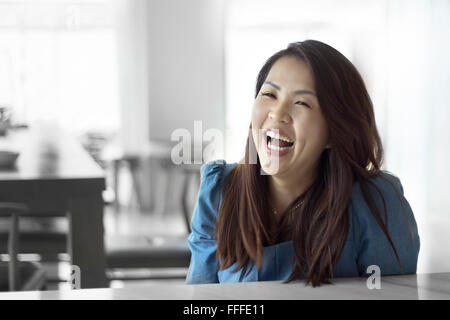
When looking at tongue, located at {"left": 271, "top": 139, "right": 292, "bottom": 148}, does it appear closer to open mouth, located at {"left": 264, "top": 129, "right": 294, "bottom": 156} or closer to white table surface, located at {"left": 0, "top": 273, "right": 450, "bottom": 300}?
open mouth, located at {"left": 264, "top": 129, "right": 294, "bottom": 156}

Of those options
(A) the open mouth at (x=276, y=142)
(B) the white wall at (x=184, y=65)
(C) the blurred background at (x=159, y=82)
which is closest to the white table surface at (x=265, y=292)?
(A) the open mouth at (x=276, y=142)

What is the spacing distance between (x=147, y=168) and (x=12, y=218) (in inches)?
101

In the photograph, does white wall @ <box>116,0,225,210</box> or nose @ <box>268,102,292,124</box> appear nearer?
nose @ <box>268,102,292,124</box>

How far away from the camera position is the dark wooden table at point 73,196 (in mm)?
1330

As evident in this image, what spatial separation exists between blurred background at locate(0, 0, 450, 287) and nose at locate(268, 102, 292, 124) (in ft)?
9.52

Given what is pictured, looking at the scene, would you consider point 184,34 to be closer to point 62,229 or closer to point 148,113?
point 148,113

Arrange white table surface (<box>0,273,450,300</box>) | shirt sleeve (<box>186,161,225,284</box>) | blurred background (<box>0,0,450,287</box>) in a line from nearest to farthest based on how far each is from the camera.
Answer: white table surface (<box>0,273,450,300</box>) → shirt sleeve (<box>186,161,225,284</box>) → blurred background (<box>0,0,450,287</box>)

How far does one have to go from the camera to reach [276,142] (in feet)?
2.63

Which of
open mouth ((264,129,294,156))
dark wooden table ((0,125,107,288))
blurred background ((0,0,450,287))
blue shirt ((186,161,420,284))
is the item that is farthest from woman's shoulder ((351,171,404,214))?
blurred background ((0,0,450,287))

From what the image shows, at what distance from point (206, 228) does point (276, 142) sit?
20 cm

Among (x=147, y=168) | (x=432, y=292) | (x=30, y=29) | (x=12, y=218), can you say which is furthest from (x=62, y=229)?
(x=30, y=29)

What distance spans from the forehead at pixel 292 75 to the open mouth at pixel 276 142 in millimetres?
68

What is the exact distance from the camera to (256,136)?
2.73 feet

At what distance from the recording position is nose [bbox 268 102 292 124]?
2.61 ft
